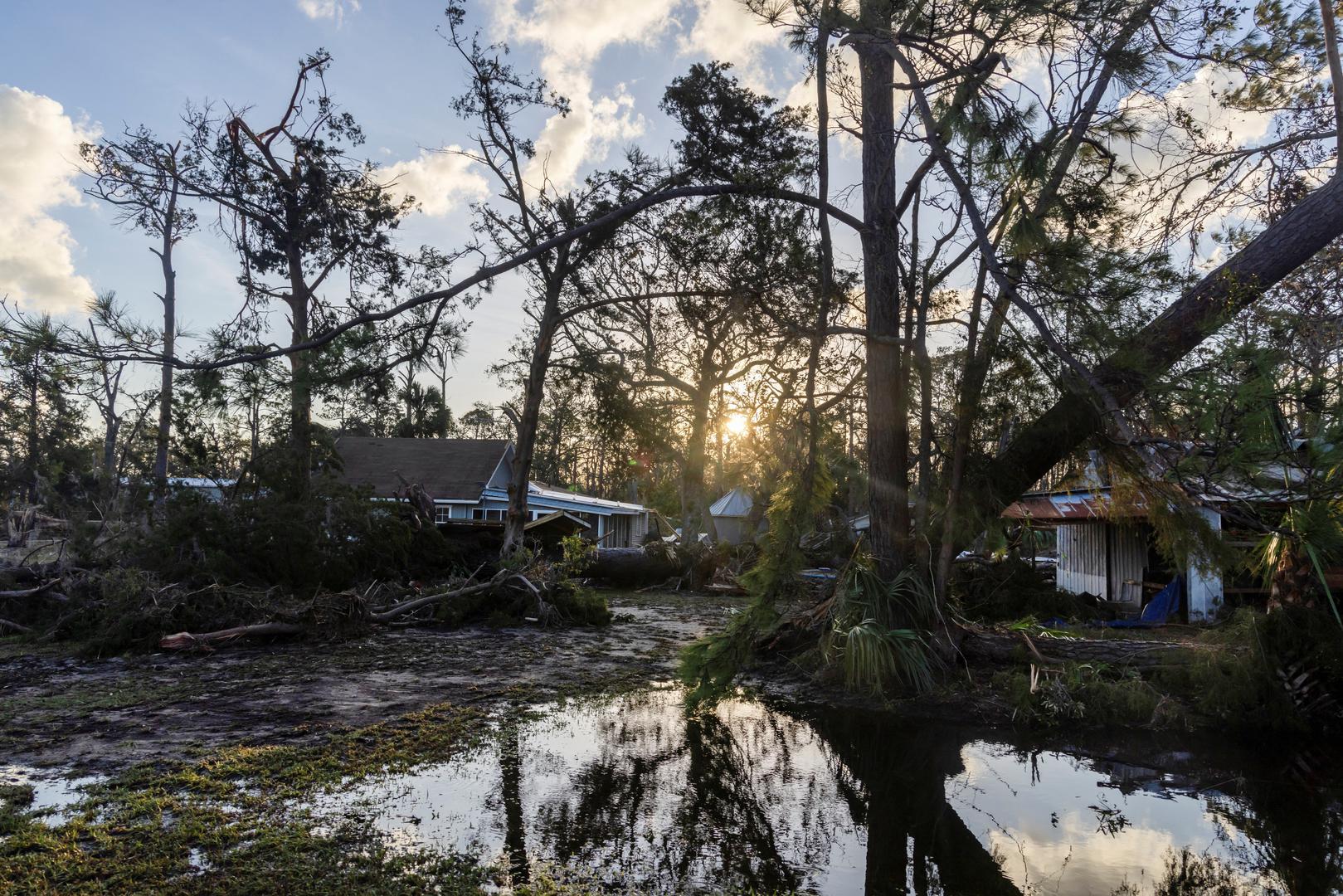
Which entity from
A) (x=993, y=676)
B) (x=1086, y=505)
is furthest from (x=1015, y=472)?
(x=1086, y=505)

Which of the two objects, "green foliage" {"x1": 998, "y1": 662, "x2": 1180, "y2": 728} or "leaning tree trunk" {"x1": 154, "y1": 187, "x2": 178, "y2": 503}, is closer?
"green foliage" {"x1": 998, "y1": 662, "x2": 1180, "y2": 728}

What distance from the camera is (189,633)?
33.3 ft

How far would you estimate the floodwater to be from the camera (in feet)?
12.6

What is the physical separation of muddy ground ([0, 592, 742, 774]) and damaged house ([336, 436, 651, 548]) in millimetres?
17596

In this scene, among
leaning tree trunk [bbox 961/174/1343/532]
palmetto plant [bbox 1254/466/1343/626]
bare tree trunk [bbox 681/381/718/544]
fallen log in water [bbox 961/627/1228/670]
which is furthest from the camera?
bare tree trunk [bbox 681/381/718/544]

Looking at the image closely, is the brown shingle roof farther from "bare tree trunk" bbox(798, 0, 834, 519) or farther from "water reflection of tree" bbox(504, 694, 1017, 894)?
"water reflection of tree" bbox(504, 694, 1017, 894)

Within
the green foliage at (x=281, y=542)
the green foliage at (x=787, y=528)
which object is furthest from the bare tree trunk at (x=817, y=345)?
the green foliage at (x=281, y=542)

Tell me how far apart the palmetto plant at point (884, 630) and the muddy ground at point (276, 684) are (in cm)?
218

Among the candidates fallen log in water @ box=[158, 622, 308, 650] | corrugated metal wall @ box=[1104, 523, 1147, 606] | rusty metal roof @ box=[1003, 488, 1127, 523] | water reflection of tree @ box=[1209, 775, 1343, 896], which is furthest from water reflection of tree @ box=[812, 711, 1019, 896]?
corrugated metal wall @ box=[1104, 523, 1147, 606]

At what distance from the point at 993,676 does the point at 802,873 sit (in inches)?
182

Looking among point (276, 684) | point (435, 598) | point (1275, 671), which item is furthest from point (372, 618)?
point (1275, 671)

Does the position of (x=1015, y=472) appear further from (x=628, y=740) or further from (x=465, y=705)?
(x=465, y=705)

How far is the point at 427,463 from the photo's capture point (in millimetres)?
32625

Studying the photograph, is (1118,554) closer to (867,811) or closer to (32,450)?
(867,811)
